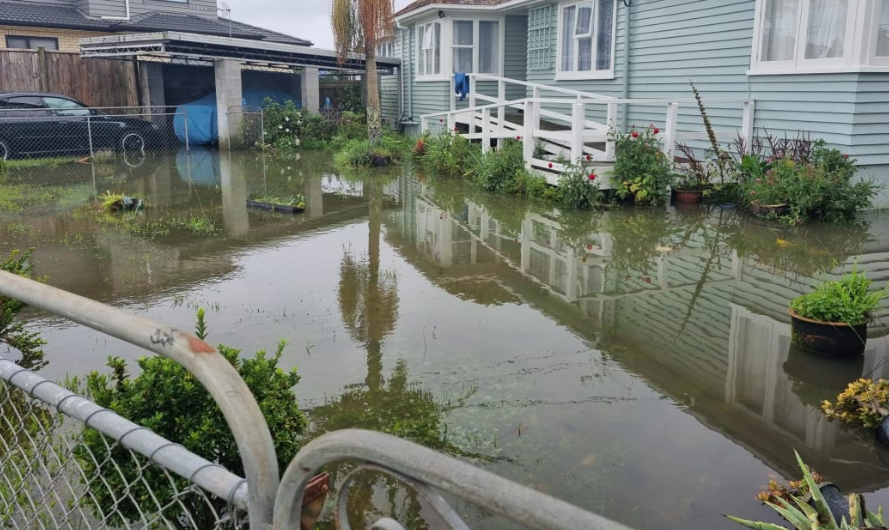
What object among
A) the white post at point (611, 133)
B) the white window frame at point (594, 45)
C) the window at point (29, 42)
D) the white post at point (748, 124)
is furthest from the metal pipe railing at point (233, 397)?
the window at point (29, 42)

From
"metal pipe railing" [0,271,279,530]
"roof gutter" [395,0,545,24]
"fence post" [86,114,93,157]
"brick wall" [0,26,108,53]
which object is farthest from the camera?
"brick wall" [0,26,108,53]

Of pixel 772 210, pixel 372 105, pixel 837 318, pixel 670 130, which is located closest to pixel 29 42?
pixel 372 105

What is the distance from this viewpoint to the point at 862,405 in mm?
4508

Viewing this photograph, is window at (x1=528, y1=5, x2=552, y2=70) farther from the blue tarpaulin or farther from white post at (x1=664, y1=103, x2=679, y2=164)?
the blue tarpaulin

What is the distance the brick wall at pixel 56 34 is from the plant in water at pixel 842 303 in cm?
2620

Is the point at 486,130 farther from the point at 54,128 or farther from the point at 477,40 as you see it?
the point at 54,128

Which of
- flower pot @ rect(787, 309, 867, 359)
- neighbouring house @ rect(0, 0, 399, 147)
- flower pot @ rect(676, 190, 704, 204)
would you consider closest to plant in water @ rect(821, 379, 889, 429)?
flower pot @ rect(787, 309, 867, 359)

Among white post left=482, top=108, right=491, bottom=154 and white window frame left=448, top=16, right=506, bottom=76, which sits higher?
white window frame left=448, top=16, right=506, bottom=76

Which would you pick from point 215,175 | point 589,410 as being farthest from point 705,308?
point 215,175

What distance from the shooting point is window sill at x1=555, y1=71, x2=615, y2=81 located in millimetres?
15925

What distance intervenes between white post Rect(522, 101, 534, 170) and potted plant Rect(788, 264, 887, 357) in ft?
26.9

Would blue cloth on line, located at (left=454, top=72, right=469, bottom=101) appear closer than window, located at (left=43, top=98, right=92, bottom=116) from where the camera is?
No

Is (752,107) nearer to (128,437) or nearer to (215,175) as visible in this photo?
(215,175)

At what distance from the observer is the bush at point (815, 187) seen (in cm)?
1011
